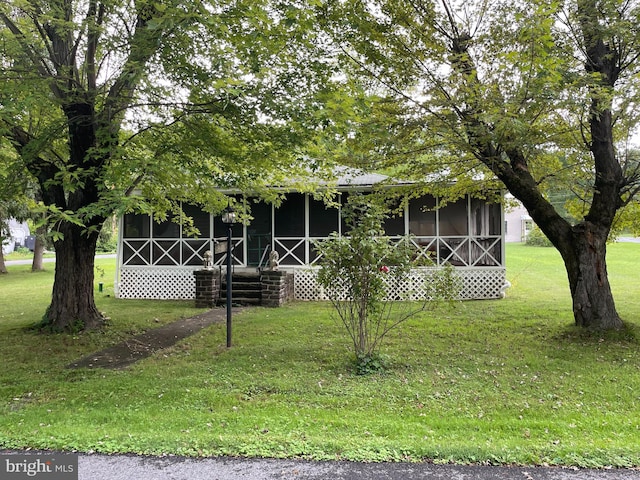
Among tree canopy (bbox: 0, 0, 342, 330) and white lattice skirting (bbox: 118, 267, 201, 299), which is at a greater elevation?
tree canopy (bbox: 0, 0, 342, 330)

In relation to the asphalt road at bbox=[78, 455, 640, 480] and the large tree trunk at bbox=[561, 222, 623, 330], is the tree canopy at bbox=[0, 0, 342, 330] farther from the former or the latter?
the large tree trunk at bbox=[561, 222, 623, 330]

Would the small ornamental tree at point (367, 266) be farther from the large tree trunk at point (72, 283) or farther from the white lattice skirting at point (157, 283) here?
the white lattice skirting at point (157, 283)

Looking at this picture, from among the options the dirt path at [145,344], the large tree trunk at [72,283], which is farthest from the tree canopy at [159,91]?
the dirt path at [145,344]

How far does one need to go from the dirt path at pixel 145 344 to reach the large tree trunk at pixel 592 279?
654cm

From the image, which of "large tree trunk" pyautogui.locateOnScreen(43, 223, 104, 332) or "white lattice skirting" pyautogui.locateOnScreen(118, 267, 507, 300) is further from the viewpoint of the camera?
"white lattice skirting" pyautogui.locateOnScreen(118, 267, 507, 300)

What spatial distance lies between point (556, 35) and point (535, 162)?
7.04 ft

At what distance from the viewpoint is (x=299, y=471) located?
9.36ft

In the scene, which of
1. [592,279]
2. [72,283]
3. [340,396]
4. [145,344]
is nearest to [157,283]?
[72,283]

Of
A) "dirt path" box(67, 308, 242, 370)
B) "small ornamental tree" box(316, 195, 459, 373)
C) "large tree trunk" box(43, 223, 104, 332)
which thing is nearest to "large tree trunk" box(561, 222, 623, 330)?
"small ornamental tree" box(316, 195, 459, 373)

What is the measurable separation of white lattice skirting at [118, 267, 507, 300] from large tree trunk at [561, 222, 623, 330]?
13.9 feet

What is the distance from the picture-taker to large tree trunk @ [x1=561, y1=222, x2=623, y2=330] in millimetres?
6730

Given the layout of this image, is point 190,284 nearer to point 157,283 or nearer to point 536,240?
point 157,283

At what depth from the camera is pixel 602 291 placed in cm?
679

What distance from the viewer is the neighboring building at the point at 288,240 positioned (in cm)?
1156
